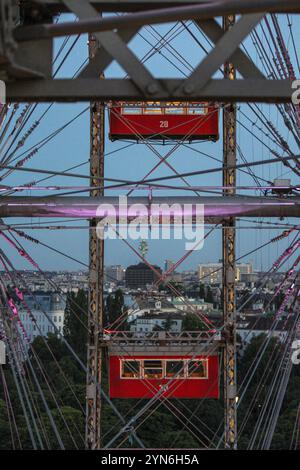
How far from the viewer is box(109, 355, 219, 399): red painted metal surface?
15961mm

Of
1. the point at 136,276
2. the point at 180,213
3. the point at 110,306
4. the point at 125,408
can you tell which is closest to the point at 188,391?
the point at 180,213

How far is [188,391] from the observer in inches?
633

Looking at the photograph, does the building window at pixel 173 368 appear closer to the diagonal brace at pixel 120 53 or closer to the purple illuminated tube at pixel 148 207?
the purple illuminated tube at pixel 148 207

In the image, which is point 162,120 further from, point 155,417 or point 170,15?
point 155,417

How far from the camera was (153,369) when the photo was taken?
16078mm

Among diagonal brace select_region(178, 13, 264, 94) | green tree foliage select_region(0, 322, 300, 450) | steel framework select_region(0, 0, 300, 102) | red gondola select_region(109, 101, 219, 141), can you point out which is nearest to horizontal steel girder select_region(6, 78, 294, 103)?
steel framework select_region(0, 0, 300, 102)

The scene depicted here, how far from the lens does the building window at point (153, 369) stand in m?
16.0

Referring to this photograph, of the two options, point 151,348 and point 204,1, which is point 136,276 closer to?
point 151,348

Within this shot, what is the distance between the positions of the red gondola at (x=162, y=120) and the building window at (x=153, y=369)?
4229 mm

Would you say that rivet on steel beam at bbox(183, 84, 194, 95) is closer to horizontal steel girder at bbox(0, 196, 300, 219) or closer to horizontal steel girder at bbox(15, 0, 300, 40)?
horizontal steel girder at bbox(15, 0, 300, 40)

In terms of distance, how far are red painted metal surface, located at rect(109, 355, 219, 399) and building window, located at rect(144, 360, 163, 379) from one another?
7 centimetres
